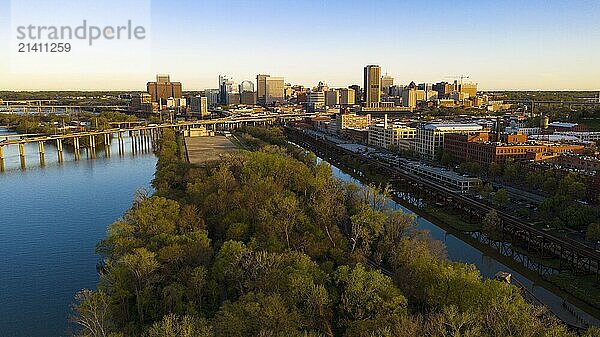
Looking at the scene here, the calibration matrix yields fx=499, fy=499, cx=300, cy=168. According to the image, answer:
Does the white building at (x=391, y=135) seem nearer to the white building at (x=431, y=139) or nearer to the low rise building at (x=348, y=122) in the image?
the white building at (x=431, y=139)

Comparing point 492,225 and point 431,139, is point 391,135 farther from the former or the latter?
point 492,225

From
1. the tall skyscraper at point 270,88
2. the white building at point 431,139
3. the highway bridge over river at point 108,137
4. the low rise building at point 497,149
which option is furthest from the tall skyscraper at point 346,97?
the low rise building at point 497,149

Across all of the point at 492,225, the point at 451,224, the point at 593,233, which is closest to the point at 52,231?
the point at 451,224

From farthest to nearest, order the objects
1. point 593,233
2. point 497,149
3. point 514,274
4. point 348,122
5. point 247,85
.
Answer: point 247,85 → point 348,122 → point 497,149 → point 593,233 → point 514,274

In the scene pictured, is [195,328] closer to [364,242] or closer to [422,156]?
[364,242]

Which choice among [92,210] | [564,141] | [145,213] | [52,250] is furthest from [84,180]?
[564,141]

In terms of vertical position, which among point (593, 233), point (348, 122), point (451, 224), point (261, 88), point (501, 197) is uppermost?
point (261, 88)

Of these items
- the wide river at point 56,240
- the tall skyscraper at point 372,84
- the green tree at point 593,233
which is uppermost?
the tall skyscraper at point 372,84

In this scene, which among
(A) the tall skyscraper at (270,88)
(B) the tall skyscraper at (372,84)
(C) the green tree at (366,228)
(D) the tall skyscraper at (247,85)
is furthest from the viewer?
(D) the tall skyscraper at (247,85)
